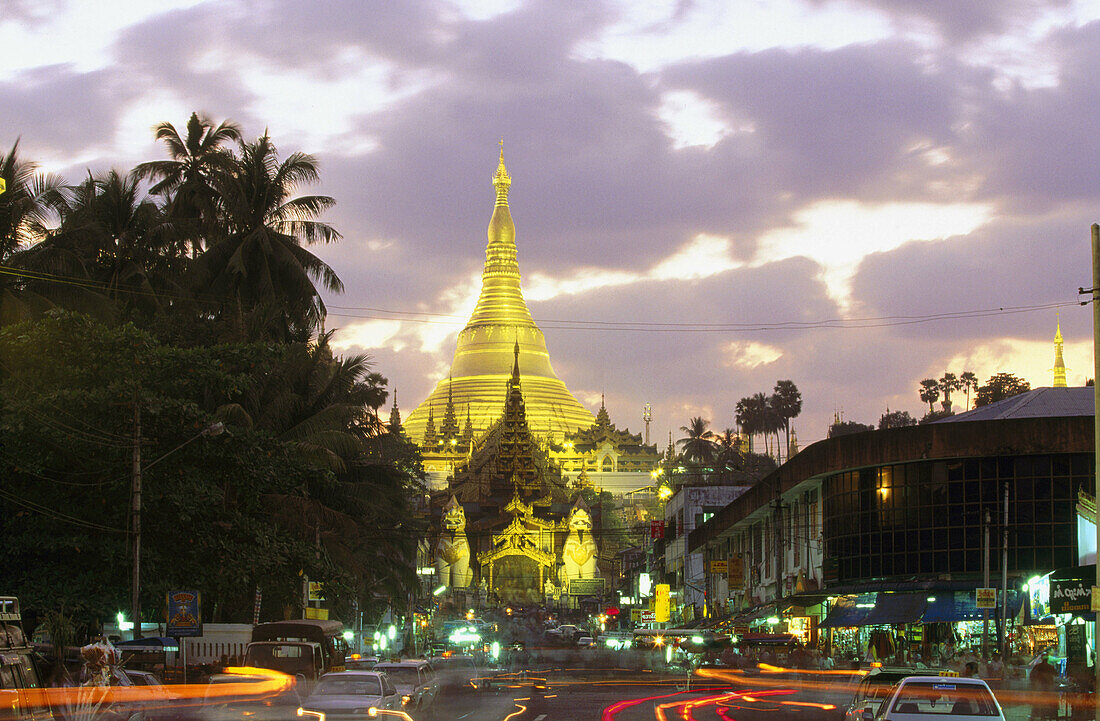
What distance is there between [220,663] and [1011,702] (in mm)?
19914

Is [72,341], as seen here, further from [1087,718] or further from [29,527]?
[1087,718]

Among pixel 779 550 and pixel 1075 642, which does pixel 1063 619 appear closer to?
pixel 1075 642

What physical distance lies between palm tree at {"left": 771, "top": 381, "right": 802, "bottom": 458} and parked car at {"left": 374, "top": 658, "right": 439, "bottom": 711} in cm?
12614

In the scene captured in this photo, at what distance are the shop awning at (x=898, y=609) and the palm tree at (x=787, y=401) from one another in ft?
342

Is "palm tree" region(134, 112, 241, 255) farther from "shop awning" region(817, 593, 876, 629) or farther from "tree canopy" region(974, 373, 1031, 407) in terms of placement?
"tree canopy" region(974, 373, 1031, 407)

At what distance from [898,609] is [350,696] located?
29.4 meters

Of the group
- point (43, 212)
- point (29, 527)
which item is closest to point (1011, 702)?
point (29, 527)

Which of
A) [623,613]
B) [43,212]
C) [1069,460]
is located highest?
[43,212]

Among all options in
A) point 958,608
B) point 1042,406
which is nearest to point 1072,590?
point 958,608

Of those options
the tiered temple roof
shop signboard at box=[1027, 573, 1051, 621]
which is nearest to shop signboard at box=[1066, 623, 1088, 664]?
shop signboard at box=[1027, 573, 1051, 621]

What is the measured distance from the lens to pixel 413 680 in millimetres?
27109

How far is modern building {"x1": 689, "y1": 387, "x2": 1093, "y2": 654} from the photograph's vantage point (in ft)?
154

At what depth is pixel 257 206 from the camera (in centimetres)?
5091

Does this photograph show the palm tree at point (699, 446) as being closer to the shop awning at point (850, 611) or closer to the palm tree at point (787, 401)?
the palm tree at point (787, 401)
